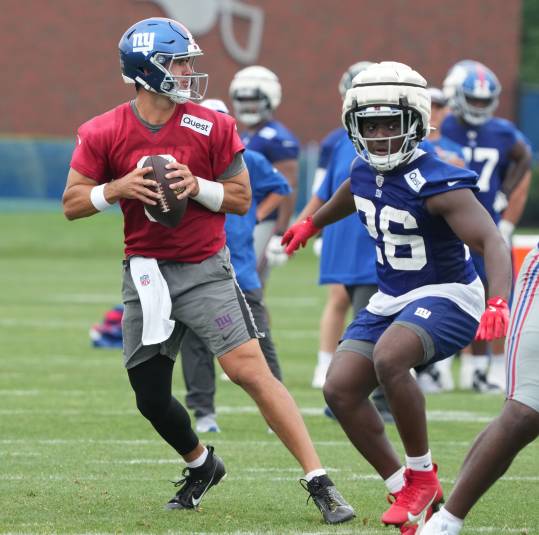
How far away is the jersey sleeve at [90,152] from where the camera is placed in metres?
5.61

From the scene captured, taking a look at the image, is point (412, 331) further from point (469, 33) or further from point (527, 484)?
point (469, 33)

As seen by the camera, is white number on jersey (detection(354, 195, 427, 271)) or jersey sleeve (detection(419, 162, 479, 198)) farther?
white number on jersey (detection(354, 195, 427, 271))

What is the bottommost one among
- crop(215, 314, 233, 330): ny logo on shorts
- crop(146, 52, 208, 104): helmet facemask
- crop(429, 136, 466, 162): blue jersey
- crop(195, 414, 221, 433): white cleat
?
crop(195, 414, 221, 433): white cleat

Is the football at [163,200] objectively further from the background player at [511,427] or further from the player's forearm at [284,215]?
the player's forearm at [284,215]

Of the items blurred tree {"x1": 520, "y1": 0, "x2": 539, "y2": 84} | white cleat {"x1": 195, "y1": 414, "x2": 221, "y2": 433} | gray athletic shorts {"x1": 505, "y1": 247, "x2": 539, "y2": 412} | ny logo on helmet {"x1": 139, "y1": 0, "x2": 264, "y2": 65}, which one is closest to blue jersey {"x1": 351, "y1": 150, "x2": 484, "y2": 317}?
gray athletic shorts {"x1": 505, "y1": 247, "x2": 539, "y2": 412}

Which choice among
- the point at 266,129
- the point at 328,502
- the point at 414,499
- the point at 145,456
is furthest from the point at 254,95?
the point at 414,499

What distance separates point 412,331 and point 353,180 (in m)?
0.72

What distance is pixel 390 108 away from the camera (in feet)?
17.6

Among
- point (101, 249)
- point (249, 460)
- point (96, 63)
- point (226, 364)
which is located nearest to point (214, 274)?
point (226, 364)

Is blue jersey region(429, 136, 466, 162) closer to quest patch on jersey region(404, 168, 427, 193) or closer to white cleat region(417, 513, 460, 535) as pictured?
quest patch on jersey region(404, 168, 427, 193)

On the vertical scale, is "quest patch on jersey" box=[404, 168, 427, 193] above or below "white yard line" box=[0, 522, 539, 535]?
above

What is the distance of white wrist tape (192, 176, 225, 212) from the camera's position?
557cm

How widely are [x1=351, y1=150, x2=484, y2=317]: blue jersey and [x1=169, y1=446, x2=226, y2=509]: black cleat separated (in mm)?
1015

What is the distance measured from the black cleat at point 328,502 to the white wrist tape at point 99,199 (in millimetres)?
1344
